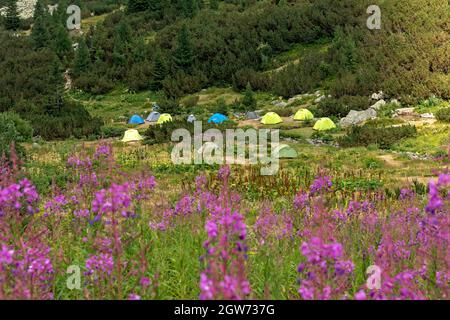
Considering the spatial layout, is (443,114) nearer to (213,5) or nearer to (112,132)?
(112,132)

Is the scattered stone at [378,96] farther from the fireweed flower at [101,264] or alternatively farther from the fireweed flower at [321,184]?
the fireweed flower at [101,264]

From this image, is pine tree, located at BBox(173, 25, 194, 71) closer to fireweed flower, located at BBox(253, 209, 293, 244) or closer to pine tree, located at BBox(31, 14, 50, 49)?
pine tree, located at BBox(31, 14, 50, 49)

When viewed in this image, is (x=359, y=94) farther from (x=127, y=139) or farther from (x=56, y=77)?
(x=56, y=77)

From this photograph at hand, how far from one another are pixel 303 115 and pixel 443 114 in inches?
219

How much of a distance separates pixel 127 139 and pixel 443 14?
16.2 m

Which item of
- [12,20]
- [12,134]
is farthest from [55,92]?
[12,20]

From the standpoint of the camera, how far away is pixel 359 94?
78.3 ft

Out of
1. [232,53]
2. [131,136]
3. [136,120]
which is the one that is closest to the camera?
[131,136]

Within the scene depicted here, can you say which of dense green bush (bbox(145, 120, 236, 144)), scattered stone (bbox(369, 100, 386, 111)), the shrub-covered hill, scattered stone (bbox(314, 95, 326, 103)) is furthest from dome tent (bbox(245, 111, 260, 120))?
scattered stone (bbox(369, 100, 386, 111))

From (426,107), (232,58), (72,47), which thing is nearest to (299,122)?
(426,107)

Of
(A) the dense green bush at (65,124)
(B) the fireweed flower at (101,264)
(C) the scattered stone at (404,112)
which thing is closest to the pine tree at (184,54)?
(A) the dense green bush at (65,124)

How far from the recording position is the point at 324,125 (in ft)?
68.0

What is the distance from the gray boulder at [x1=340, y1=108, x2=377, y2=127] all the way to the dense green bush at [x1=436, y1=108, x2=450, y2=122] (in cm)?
265

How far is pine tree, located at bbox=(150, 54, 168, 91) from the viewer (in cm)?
2983
